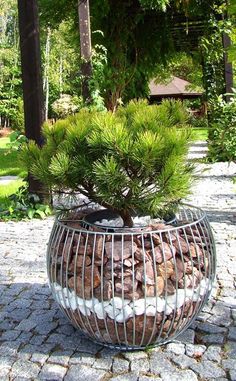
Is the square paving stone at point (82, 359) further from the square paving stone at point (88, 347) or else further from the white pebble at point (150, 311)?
the white pebble at point (150, 311)

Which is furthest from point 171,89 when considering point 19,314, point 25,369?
point 25,369

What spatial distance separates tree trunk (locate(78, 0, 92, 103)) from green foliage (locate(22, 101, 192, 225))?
5924 millimetres

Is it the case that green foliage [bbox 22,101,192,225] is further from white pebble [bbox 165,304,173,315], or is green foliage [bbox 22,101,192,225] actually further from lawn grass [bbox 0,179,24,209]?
lawn grass [bbox 0,179,24,209]

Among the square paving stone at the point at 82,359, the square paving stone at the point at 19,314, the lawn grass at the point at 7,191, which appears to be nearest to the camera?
the square paving stone at the point at 82,359

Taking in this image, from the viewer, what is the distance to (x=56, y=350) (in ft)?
8.82

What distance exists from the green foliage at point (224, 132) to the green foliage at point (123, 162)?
1984 millimetres

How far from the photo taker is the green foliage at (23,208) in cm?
608

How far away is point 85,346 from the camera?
2.73 m

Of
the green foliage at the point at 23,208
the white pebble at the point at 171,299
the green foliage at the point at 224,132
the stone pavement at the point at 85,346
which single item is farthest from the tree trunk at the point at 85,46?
the white pebble at the point at 171,299

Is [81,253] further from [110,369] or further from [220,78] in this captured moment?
[220,78]

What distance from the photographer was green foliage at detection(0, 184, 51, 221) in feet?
19.9

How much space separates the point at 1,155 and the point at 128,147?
12.2 metres

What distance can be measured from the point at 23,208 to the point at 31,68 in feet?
6.24

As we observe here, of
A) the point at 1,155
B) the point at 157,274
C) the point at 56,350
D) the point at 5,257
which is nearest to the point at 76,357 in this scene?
the point at 56,350
